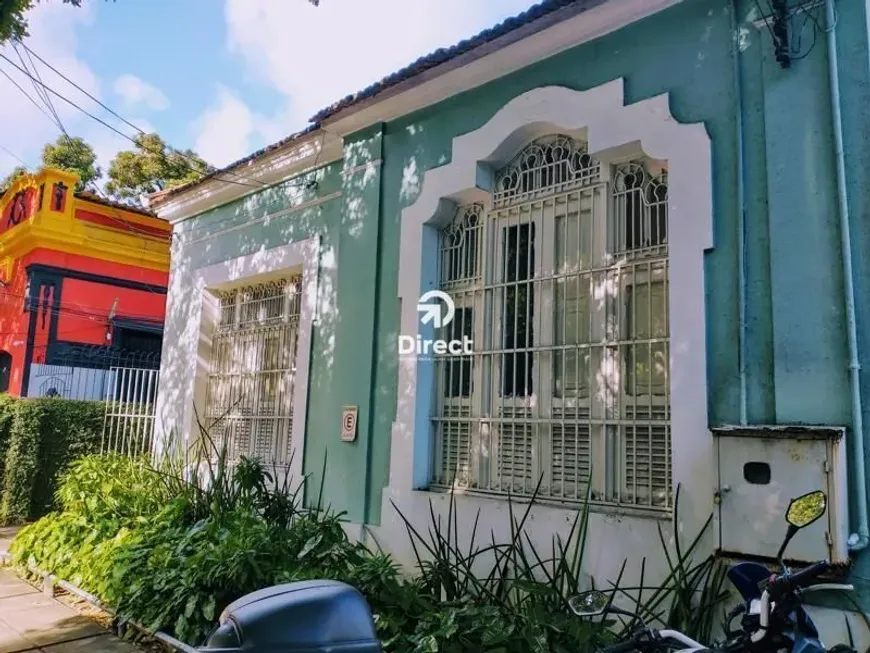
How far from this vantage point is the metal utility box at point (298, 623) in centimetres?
153

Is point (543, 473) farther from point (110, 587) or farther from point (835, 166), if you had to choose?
point (110, 587)

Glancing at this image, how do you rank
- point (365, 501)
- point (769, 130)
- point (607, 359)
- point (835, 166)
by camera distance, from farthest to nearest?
point (365, 501), point (607, 359), point (769, 130), point (835, 166)

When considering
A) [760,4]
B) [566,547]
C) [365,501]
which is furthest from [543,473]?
[760,4]

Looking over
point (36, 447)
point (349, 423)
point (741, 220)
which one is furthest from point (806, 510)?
point (36, 447)

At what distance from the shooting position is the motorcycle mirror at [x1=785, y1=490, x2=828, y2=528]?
2.07 m

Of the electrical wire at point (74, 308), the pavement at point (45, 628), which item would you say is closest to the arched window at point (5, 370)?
the electrical wire at point (74, 308)

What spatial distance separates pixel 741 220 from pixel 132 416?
25.4 feet

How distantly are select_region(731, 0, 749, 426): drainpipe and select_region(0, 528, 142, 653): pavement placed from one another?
Result: 14.0 ft

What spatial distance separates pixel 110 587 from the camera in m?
5.29

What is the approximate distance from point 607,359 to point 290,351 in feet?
12.4

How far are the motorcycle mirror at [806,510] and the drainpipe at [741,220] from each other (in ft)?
5.89

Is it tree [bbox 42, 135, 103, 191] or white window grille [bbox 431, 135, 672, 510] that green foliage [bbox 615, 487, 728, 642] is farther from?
tree [bbox 42, 135, 103, 191]

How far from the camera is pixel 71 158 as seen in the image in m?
21.4

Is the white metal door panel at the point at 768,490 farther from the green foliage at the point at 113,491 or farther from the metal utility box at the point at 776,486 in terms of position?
the green foliage at the point at 113,491
